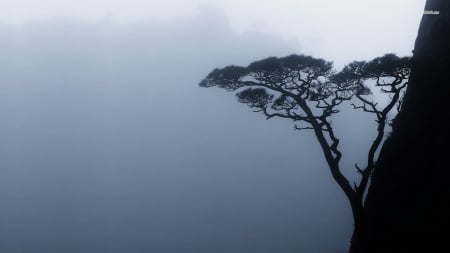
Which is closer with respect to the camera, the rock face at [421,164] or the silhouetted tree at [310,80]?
the rock face at [421,164]

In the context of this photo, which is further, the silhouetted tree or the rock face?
the silhouetted tree

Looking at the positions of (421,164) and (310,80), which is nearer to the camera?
(421,164)

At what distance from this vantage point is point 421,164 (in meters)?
11.2

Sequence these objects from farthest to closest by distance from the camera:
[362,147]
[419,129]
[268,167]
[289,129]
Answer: [289,129], [268,167], [362,147], [419,129]

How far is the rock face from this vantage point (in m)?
9.59

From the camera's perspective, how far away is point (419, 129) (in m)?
11.9

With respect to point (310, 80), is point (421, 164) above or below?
below

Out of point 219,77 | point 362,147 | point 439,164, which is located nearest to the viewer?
point 439,164

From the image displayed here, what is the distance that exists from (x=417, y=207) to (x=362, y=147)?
319 ft

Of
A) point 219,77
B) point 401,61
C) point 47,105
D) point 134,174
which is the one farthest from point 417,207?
point 47,105

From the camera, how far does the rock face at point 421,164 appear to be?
9.59m

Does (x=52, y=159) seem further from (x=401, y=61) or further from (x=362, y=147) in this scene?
(x=401, y=61)

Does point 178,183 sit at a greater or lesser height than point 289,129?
lesser

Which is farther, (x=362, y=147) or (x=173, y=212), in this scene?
(x=173, y=212)
